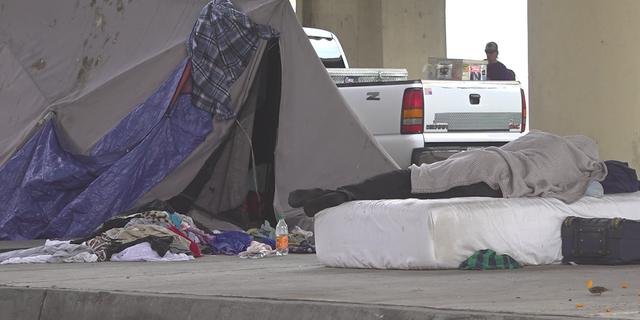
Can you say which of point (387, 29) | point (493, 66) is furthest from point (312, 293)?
point (387, 29)

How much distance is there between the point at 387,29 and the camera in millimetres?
17672

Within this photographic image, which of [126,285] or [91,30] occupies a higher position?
[91,30]

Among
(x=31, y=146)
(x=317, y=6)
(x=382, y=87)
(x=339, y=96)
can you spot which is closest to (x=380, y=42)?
(x=317, y=6)

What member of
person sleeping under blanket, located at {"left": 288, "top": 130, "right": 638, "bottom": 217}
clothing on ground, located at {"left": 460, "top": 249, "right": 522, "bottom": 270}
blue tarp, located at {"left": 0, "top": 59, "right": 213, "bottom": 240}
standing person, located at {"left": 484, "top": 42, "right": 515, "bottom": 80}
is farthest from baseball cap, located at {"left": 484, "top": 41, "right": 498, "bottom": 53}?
clothing on ground, located at {"left": 460, "top": 249, "right": 522, "bottom": 270}

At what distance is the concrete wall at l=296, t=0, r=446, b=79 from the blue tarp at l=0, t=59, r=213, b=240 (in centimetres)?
1054

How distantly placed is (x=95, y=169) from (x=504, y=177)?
13.3ft

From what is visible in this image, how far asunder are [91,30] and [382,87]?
3216 mm

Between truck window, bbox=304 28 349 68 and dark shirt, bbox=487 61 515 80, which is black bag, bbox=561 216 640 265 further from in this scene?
truck window, bbox=304 28 349 68

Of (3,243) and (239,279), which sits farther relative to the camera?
(3,243)

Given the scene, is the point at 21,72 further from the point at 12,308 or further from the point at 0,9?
the point at 12,308

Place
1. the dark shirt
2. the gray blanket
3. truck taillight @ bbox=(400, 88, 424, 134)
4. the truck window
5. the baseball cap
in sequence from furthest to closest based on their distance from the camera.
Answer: the truck window, the dark shirt, the baseball cap, truck taillight @ bbox=(400, 88, 424, 134), the gray blanket

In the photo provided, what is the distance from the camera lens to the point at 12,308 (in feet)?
13.2

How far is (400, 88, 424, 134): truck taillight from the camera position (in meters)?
8.71

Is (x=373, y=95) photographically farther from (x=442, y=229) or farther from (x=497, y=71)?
(x=442, y=229)
